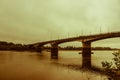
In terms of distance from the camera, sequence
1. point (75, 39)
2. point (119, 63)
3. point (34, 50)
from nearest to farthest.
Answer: point (119, 63) < point (75, 39) < point (34, 50)

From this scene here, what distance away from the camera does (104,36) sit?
4756cm

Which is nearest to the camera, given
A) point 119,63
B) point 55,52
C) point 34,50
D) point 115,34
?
point 119,63

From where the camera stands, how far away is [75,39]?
6084cm

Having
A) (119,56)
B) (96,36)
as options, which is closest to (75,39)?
(96,36)

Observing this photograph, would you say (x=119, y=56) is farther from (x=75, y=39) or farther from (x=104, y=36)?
(x=75, y=39)

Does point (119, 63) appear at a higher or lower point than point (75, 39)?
lower

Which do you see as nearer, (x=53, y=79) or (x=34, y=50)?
(x=53, y=79)

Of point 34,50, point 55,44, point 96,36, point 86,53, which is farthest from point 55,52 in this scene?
point 34,50

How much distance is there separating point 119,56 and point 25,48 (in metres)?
122

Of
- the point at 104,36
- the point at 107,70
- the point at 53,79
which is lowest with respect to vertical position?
the point at 53,79

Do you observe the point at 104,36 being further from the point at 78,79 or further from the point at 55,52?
the point at 55,52

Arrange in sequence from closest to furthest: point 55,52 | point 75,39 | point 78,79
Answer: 1. point 78,79
2. point 75,39
3. point 55,52

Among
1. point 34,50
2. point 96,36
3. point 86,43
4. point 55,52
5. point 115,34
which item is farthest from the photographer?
point 34,50

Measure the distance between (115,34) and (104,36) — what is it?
320cm
